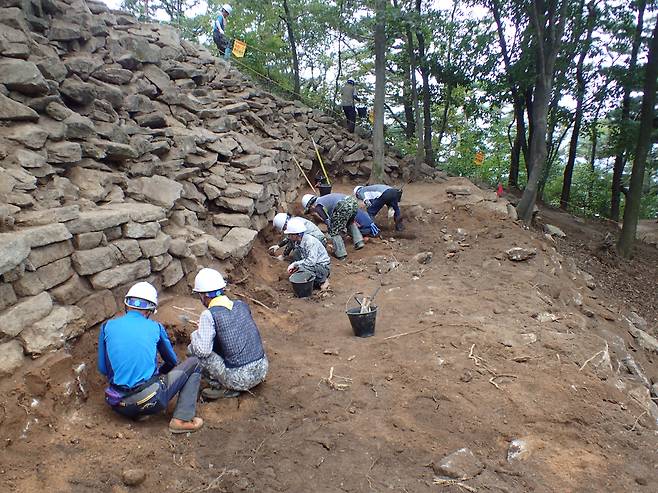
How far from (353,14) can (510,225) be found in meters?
→ 7.39

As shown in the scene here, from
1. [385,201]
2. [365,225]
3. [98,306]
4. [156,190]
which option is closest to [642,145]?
[385,201]

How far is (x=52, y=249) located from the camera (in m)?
4.11

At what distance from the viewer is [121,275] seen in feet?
15.0

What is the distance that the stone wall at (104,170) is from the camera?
3980mm

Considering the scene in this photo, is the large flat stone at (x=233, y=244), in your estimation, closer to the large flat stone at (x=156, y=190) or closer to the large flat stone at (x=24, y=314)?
the large flat stone at (x=156, y=190)

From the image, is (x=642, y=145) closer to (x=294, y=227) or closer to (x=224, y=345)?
(x=294, y=227)

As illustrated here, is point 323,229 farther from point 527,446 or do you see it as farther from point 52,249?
point 527,446

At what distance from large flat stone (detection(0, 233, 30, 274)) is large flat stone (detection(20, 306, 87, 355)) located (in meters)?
0.50

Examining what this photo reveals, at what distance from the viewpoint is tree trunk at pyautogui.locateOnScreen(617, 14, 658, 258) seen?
10.5 metres

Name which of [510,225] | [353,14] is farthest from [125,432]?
[353,14]

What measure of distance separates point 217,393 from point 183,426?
464 millimetres

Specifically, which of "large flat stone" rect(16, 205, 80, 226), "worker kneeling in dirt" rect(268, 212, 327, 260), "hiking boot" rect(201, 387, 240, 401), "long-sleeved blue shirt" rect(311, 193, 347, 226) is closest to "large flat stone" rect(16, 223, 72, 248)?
"large flat stone" rect(16, 205, 80, 226)

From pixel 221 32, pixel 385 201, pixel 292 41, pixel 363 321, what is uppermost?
pixel 292 41

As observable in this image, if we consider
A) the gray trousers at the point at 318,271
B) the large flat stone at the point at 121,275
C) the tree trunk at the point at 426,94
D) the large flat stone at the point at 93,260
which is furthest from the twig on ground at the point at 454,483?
the tree trunk at the point at 426,94
